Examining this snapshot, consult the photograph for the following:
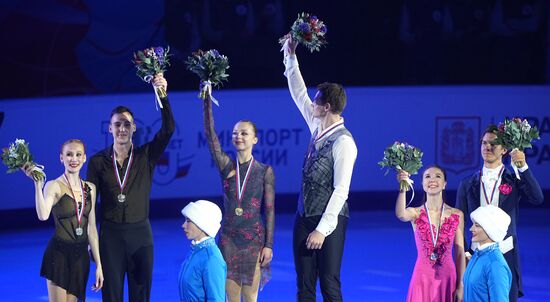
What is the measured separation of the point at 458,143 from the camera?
12602 mm

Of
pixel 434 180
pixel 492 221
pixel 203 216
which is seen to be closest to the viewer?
pixel 203 216

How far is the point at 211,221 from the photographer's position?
5.64 meters

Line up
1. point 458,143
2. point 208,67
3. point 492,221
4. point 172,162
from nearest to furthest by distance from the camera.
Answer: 1. point 492,221
2. point 208,67
3. point 172,162
4. point 458,143

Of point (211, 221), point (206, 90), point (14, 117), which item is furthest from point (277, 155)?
point (211, 221)

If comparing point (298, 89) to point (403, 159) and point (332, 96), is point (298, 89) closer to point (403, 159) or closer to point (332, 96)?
point (332, 96)

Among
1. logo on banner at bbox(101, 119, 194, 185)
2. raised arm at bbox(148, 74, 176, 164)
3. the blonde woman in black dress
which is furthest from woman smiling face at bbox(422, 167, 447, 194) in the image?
logo on banner at bbox(101, 119, 194, 185)

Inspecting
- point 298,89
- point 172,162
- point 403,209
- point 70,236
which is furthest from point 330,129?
point 172,162

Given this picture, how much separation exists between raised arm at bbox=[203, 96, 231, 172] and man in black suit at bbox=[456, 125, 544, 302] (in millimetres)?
1656

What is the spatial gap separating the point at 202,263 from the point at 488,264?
156 cm

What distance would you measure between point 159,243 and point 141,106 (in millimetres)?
1873

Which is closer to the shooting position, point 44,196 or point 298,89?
point 44,196

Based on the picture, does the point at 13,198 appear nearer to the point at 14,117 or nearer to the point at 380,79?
the point at 14,117

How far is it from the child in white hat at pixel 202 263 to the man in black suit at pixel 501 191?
2116mm

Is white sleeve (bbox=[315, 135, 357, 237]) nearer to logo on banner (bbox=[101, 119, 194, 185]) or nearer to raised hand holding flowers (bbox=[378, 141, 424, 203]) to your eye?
raised hand holding flowers (bbox=[378, 141, 424, 203])
